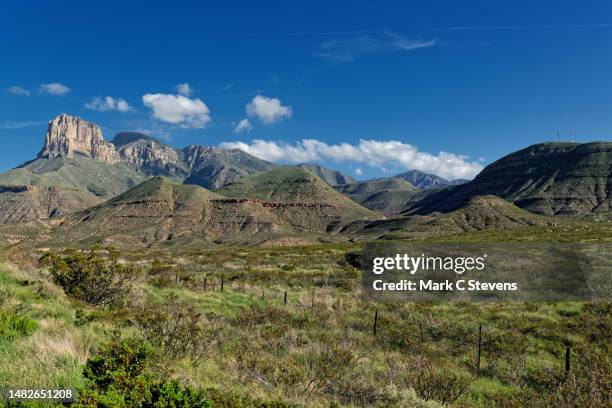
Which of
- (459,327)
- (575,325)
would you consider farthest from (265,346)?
(575,325)

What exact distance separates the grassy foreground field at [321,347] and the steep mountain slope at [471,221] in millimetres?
75807

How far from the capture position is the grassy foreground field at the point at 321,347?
6680 millimetres

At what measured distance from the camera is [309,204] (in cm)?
16925

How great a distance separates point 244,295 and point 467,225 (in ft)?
301

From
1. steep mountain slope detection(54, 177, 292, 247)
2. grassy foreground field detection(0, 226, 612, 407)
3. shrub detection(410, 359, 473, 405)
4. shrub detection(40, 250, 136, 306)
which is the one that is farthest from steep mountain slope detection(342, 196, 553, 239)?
shrub detection(410, 359, 473, 405)

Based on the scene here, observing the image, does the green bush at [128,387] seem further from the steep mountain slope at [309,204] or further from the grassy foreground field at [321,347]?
the steep mountain slope at [309,204]

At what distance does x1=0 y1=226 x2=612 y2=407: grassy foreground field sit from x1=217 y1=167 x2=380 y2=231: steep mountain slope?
13027 cm

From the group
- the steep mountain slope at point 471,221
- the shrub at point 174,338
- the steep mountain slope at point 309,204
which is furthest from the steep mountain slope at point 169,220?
the shrub at point 174,338

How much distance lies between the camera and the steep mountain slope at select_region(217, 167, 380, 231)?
6147 inches

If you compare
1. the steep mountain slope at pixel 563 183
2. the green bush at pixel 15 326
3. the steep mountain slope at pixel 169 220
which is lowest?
the green bush at pixel 15 326

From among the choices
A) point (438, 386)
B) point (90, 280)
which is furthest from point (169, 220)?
→ point (438, 386)

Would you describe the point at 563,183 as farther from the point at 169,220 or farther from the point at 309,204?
the point at 169,220

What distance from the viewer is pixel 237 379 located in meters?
7.94

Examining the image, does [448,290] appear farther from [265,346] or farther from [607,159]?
[607,159]
